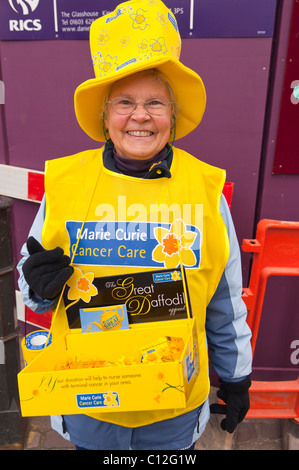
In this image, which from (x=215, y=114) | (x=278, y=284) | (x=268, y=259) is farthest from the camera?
(x=278, y=284)

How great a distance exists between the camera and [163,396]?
1154mm

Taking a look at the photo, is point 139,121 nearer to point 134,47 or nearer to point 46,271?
point 134,47

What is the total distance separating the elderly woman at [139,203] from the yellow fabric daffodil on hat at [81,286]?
0.5 inches

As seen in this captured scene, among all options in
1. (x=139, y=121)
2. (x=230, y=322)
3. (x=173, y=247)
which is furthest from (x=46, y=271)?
(x=230, y=322)

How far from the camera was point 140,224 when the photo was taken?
140 centimetres

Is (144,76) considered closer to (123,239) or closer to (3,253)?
(123,239)

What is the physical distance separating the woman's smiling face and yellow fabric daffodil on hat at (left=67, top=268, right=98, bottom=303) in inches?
19.0

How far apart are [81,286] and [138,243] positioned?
Result: 0.88 feet

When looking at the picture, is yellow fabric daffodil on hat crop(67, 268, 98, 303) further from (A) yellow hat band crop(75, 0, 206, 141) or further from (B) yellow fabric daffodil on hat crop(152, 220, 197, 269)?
(A) yellow hat band crop(75, 0, 206, 141)

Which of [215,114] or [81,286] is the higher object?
[215,114]

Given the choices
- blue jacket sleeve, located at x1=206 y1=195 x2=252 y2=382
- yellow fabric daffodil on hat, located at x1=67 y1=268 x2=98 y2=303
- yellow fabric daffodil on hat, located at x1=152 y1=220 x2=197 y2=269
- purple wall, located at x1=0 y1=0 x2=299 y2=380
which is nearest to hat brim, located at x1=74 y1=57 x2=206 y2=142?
blue jacket sleeve, located at x1=206 y1=195 x2=252 y2=382

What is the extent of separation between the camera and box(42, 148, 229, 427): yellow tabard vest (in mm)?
1397

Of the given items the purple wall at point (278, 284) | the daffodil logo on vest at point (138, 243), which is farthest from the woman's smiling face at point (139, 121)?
the purple wall at point (278, 284)

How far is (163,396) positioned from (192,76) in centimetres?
110
